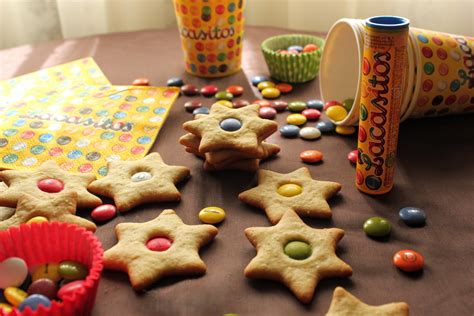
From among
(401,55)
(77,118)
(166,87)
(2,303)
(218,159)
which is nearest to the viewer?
(2,303)

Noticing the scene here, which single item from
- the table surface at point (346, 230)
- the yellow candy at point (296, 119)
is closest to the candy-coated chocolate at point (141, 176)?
the table surface at point (346, 230)

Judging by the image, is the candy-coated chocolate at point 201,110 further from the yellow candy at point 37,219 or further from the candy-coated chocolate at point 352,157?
the yellow candy at point 37,219

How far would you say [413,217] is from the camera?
0.70 meters

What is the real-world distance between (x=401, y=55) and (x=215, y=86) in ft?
1.66

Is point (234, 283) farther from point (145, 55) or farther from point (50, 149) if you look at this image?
point (145, 55)

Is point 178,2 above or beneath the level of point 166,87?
above

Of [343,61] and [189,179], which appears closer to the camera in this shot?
[189,179]

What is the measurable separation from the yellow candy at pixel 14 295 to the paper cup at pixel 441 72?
0.64 metres

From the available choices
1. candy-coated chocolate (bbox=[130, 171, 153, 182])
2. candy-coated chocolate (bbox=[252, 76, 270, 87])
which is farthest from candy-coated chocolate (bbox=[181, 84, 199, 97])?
candy-coated chocolate (bbox=[130, 171, 153, 182])

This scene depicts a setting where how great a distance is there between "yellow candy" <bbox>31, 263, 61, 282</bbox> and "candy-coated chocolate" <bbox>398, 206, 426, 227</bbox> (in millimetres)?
418

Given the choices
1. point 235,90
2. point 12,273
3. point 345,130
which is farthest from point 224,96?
point 12,273

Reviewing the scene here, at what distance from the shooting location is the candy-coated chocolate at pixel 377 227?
679 mm

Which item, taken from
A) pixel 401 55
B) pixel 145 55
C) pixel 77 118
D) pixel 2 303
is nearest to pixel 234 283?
pixel 2 303

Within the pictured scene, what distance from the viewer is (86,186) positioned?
0.79m
